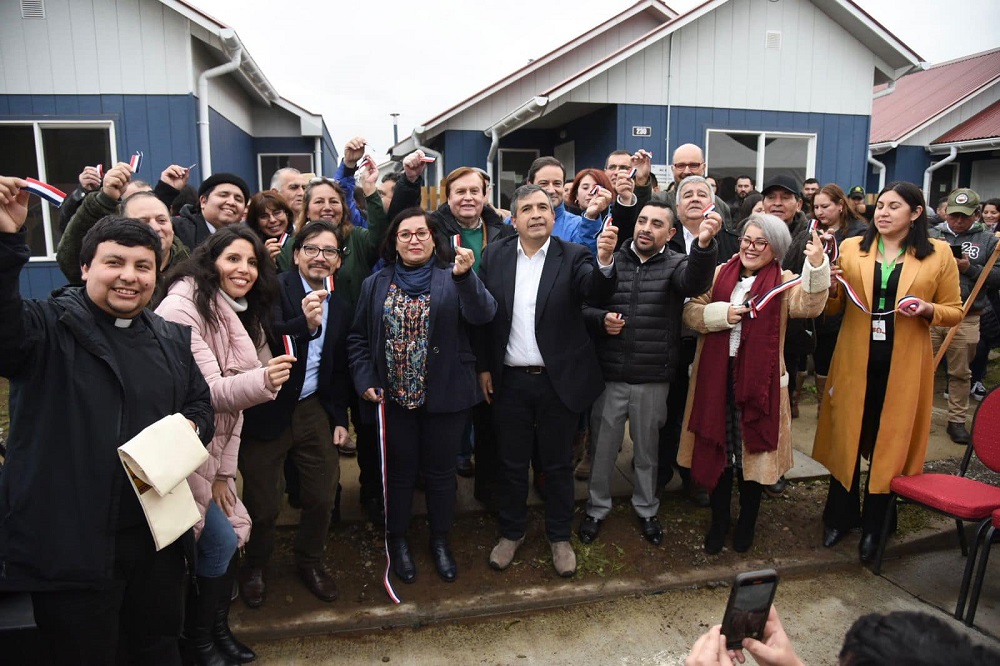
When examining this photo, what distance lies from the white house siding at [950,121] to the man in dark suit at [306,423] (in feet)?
44.4

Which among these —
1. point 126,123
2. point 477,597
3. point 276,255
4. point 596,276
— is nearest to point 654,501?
point 477,597

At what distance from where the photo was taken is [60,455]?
198cm

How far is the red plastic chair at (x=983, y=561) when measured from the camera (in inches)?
124

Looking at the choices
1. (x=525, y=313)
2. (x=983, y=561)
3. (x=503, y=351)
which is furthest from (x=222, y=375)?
(x=983, y=561)

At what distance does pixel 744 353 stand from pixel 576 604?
Answer: 1.62 metres

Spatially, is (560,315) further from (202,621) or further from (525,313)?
(202,621)

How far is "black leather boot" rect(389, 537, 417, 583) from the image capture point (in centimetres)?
352

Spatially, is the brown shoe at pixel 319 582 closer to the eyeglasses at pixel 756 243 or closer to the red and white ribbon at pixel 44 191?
the red and white ribbon at pixel 44 191

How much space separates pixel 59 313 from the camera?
2012 mm

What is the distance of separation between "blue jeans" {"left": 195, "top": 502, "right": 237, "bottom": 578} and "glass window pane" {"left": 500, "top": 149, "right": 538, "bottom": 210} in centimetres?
966

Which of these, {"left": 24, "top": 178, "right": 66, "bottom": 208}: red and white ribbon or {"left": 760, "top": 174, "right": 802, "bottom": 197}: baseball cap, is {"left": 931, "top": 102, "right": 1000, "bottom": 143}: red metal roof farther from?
{"left": 24, "top": 178, "right": 66, "bottom": 208}: red and white ribbon

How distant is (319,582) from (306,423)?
85cm

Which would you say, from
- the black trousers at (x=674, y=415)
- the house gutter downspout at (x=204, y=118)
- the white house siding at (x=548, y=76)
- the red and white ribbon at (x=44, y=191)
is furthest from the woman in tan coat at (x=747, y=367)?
the white house siding at (x=548, y=76)

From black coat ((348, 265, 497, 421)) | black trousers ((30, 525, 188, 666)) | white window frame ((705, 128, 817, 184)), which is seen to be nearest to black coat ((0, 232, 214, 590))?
black trousers ((30, 525, 188, 666))
